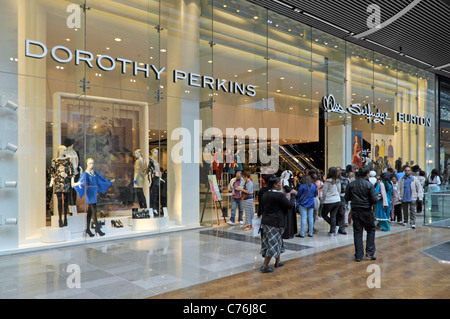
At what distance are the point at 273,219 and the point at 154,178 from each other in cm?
444

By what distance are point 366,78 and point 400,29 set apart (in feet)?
8.85

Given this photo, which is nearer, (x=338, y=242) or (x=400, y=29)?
(x=338, y=242)

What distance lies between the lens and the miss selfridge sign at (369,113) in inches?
501

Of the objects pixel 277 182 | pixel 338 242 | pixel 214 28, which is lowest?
pixel 338 242

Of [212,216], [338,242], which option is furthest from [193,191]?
[338,242]

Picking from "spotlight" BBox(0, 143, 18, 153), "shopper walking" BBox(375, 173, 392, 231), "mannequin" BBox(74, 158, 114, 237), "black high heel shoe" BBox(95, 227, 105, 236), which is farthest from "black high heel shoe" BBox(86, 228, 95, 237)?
"shopper walking" BBox(375, 173, 392, 231)

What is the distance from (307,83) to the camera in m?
12.1

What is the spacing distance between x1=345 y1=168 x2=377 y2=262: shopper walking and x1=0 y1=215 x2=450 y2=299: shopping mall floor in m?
0.29

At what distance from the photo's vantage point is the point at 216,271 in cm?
486

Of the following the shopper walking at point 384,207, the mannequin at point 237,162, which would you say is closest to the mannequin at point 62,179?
the mannequin at point 237,162

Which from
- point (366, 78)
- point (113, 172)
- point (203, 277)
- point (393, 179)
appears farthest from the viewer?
point (366, 78)

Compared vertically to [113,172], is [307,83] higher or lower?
higher

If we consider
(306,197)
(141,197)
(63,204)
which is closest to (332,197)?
(306,197)

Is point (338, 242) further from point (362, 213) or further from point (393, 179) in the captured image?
point (393, 179)
